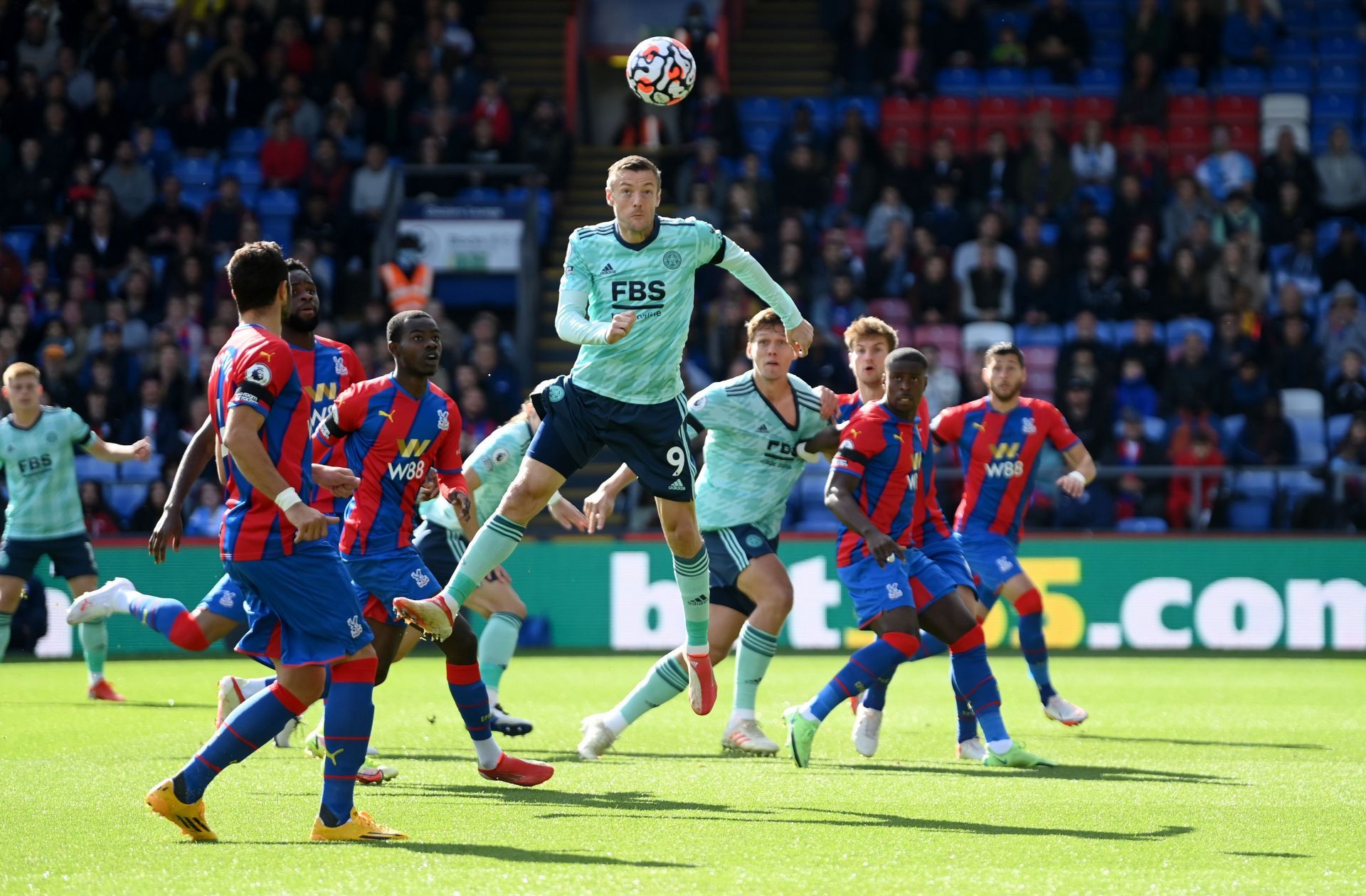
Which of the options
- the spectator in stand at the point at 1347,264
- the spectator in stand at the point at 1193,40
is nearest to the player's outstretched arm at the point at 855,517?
the spectator in stand at the point at 1347,264

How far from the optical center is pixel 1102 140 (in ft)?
68.4

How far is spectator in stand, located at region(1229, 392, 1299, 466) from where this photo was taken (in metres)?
17.2

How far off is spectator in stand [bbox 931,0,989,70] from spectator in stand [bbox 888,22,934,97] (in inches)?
10.8

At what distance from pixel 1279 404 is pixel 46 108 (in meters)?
14.8

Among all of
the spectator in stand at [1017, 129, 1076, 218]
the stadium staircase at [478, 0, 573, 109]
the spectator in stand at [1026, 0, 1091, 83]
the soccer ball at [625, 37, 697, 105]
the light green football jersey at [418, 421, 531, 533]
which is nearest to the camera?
the soccer ball at [625, 37, 697, 105]

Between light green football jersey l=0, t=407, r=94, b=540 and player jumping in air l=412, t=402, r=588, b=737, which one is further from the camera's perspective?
light green football jersey l=0, t=407, r=94, b=540

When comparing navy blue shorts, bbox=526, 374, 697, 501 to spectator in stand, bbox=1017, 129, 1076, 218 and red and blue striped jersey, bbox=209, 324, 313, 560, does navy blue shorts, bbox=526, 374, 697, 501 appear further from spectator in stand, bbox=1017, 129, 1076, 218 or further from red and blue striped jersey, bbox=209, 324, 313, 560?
spectator in stand, bbox=1017, 129, 1076, 218

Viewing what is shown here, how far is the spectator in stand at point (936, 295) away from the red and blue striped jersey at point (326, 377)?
432 inches

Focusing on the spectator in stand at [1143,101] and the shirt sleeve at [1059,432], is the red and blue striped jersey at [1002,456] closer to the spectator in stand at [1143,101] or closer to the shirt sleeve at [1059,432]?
the shirt sleeve at [1059,432]

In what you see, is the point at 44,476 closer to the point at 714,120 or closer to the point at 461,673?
the point at 461,673

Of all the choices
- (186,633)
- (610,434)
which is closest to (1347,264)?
(610,434)

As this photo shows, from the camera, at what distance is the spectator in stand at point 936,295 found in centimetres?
1873

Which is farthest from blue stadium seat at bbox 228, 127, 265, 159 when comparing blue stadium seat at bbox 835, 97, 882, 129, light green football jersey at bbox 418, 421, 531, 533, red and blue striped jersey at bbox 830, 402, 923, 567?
red and blue striped jersey at bbox 830, 402, 923, 567

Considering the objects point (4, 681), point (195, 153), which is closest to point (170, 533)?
point (4, 681)
